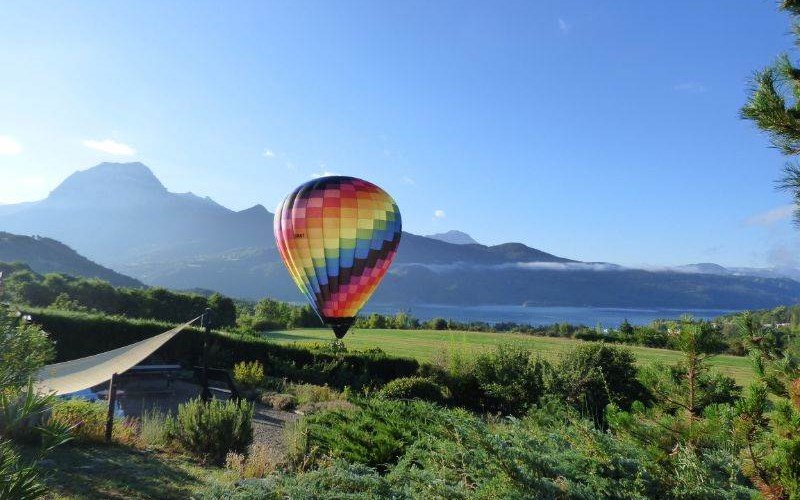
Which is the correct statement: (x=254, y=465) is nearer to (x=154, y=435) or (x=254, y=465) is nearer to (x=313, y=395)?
(x=154, y=435)

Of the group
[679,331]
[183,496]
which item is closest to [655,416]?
[679,331]

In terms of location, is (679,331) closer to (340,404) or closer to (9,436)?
(9,436)

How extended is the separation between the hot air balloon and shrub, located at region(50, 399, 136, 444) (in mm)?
6418

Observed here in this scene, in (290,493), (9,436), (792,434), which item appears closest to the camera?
(792,434)

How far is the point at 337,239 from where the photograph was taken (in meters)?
15.0

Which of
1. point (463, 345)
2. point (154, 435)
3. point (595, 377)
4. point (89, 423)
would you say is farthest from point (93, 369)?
point (463, 345)

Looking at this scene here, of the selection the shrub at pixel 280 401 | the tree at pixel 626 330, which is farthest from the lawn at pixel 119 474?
the tree at pixel 626 330

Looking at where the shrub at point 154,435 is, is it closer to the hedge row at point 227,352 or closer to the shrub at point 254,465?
the shrub at point 254,465

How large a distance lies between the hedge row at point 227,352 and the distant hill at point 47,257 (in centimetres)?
9690

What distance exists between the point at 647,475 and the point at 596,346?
41.0ft

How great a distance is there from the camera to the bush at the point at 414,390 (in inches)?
599

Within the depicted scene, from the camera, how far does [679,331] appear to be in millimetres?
4445

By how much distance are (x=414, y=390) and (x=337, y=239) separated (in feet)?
17.2

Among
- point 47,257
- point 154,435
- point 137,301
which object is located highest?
point 47,257
